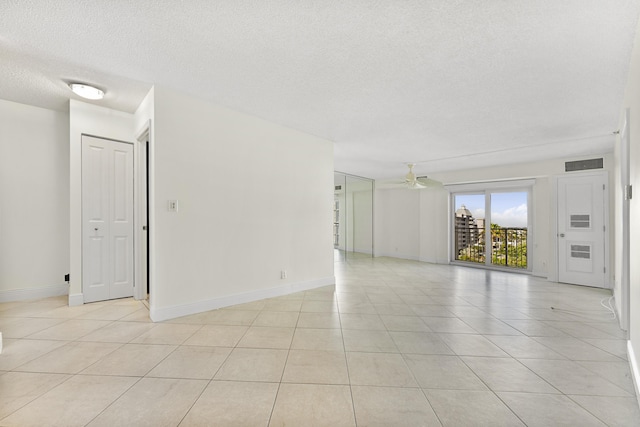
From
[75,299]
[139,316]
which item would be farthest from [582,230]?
[75,299]

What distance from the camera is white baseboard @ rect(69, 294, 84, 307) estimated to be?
3.36 meters

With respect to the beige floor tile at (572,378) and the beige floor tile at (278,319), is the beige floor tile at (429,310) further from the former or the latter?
the beige floor tile at (278,319)

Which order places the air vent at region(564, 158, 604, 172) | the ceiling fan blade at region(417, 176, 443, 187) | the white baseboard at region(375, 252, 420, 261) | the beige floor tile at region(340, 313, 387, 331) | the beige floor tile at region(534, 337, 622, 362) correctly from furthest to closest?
the white baseboard at region(375, 252, 420, 261) < the ceiling fan blade at region(417, 176, 443, 187) < the air vent at region(564, 158, 604, 172) < the beige floor tile at region(340, 313, 387, 331) < the beige floor tile at region(534, 337, 622, 362)

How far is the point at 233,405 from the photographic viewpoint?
1.66m

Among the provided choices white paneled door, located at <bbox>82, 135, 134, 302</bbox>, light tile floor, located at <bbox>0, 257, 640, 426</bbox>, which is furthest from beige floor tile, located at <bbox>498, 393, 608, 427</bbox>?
white paneled door, located at <bbox>82, 135, 134, 302</bbox>

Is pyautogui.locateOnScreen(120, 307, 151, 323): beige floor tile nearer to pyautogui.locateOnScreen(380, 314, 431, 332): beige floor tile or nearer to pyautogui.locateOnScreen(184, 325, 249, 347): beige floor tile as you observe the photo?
pyautogui.locateOnScreen(184, 325, 249, 347): beige floor tile

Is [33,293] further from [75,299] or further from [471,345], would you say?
[471,345]

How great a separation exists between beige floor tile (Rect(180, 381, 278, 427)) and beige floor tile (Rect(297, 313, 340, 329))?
1.07 meters

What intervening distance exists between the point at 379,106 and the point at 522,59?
140 cm

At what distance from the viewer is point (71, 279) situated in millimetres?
3363

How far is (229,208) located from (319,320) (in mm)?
1760

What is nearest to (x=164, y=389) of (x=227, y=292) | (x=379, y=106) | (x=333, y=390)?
(x=333, y=390)

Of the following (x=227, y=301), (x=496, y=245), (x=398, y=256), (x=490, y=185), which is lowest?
(x=398, y=256)

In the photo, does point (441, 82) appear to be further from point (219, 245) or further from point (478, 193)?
point (478, 193)
